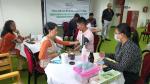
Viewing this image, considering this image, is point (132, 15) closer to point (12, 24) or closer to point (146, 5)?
point (146, 5)

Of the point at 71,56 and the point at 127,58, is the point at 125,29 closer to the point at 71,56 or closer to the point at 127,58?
the point at 127,58

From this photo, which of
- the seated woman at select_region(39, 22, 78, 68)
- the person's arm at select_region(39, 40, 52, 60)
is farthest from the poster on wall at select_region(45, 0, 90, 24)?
the person's arm at select_region(39, 40, 52, 60)

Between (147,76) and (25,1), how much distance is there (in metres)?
3.99

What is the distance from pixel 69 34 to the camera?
5.11 metres

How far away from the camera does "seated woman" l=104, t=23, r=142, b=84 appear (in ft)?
7.29

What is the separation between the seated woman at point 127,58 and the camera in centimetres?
222

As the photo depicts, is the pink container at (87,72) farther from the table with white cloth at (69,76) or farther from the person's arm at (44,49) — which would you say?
the person's arm at (44,49)

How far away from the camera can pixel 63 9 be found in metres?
6.07

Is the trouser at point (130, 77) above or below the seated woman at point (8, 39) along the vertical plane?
below

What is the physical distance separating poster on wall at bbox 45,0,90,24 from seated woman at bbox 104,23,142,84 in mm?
3759

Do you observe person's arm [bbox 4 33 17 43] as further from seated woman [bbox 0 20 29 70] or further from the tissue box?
the tissue box

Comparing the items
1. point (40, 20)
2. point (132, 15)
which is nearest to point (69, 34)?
point (40, 20)

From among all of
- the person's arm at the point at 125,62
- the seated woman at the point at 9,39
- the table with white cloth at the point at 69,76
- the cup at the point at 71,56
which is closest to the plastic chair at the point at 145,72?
the person's arm at the point at 125,62

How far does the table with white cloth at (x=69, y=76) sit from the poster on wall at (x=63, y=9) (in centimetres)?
374
